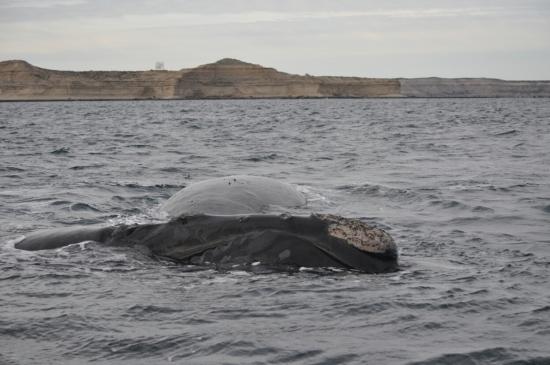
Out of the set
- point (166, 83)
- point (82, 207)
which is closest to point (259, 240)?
point (82, 207)

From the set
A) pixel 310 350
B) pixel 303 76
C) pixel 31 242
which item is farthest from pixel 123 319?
pixel 303 76

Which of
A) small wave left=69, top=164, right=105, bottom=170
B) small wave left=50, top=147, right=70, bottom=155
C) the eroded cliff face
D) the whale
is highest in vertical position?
the eroded cliff face

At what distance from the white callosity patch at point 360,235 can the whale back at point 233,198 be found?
232 cm

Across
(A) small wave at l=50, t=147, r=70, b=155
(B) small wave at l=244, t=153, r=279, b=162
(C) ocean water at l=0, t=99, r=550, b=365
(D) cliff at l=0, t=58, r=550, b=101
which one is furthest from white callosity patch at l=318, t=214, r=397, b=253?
(D) cliff at l=0, t=58, r=550, b=101

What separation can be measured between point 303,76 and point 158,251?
561 feet

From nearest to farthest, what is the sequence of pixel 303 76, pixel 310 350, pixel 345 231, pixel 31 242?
pixel 310 350, pixel 345 231, pixel 31 242, pixel 303 76

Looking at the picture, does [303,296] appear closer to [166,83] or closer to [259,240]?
[259,240]

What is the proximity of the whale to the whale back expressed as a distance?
3.94 ft

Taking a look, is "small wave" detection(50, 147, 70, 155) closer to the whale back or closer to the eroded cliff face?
the whale back

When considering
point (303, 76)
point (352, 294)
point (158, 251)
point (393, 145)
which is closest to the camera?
point (352, 294)

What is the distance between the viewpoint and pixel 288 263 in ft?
25.5

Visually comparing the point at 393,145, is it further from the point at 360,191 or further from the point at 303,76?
the point at 303,76

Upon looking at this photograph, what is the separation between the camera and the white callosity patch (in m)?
7.51

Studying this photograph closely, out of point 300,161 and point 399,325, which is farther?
point 300,161
